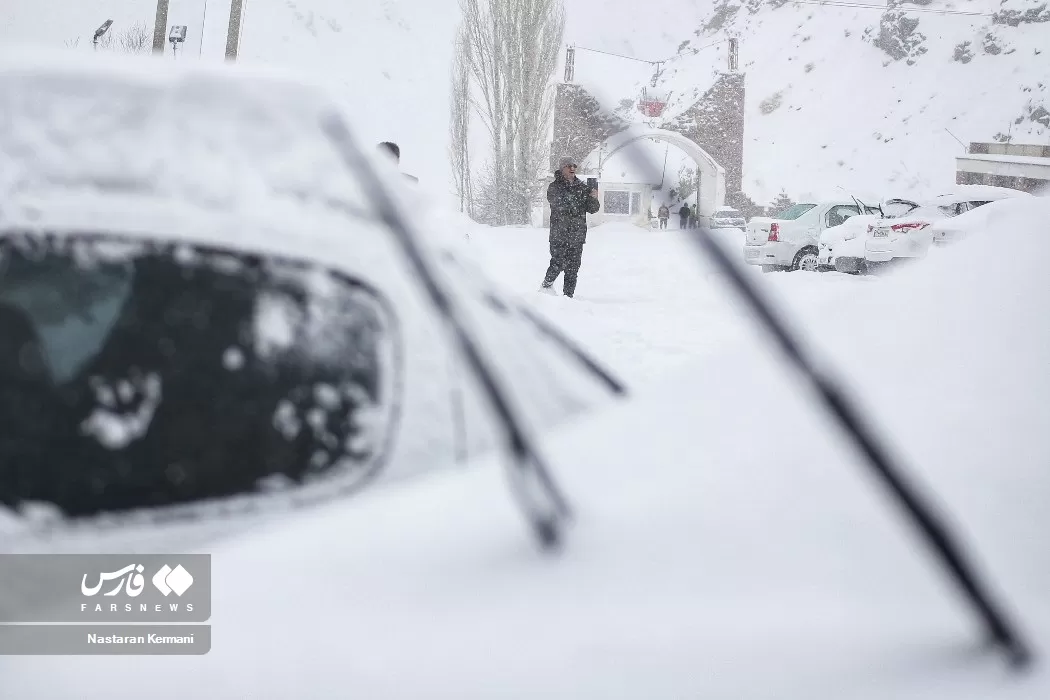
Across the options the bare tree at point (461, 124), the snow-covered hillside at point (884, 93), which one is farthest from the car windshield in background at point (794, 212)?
the snow-covered hillside at point (884, 93)

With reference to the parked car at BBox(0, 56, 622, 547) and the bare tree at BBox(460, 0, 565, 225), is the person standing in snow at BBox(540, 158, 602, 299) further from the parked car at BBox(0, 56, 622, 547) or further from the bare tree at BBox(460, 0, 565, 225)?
the bare tree at BBox(460, 0, 565, 225)

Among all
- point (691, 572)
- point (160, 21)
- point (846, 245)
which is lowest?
point (691, 572)

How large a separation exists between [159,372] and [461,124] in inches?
1037

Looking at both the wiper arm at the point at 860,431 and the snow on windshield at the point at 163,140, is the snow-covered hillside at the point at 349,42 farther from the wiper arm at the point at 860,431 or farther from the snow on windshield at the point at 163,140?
the wiper arm at the point at 860,431

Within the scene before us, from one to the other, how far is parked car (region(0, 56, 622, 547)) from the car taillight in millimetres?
9266

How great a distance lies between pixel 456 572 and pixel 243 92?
0.81 metres

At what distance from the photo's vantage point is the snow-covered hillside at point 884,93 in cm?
4797

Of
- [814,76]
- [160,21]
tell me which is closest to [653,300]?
[160,21]

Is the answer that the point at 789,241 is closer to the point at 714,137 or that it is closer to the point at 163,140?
the point at 163,140

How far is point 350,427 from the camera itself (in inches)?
49.6

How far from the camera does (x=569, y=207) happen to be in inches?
270

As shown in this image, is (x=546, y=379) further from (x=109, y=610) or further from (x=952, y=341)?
(x=109, y=610)

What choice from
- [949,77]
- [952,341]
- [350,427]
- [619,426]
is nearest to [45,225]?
[350,427]

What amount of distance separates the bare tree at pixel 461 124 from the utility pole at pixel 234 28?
44.1 ft
